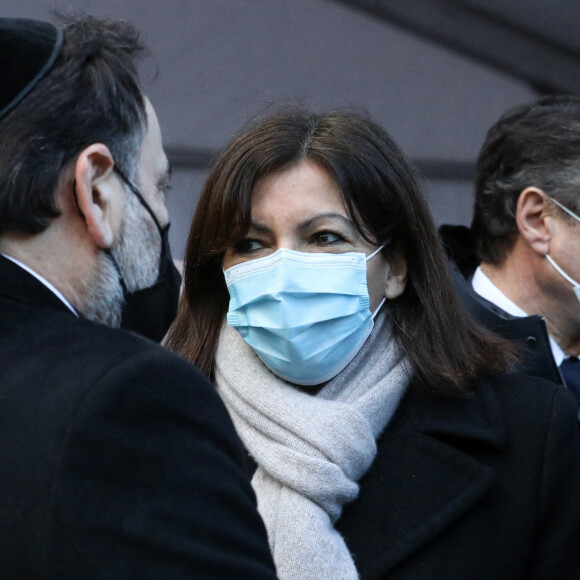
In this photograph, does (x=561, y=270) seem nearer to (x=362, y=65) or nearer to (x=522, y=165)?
(x=522, y=165)

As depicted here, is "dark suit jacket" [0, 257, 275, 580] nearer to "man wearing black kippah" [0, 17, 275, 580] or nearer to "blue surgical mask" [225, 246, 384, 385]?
"man wearing black kippah" [0, 17, 275, 580]

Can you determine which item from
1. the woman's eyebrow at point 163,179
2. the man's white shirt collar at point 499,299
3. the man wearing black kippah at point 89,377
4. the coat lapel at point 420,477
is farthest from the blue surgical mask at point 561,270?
the man wearing black kippah at point 89,377

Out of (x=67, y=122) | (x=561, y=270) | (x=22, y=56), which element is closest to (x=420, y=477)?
(x=561, y=270)

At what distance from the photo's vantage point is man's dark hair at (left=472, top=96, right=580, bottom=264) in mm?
2693

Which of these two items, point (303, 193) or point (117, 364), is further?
point (303, 193)

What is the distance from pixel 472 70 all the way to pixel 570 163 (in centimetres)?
200

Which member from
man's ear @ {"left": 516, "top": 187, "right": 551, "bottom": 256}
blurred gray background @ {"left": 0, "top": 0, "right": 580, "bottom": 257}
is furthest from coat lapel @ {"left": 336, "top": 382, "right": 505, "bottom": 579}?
blurred gray background @ {"left": 0, "top": 0, "right": 580, "bottom": 257}

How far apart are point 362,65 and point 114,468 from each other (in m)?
3.40

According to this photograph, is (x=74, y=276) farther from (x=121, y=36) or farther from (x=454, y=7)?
(x=454, y=7)

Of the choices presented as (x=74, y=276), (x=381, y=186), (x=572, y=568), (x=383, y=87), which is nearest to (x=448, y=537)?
(x=572, y=568)

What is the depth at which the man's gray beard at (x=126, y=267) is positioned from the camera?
1.47m

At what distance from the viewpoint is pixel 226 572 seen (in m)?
1.20

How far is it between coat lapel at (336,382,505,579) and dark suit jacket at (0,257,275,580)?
742mm

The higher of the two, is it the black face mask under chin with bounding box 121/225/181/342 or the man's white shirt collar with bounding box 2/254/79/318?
the man's white shirt collar with bounding box 2/254/79/318
